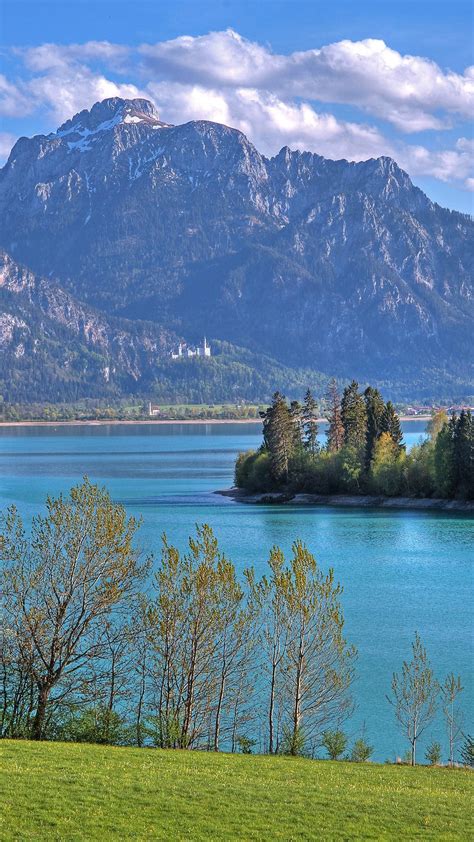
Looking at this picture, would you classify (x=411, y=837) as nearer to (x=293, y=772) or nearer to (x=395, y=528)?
(x=293, y=772)

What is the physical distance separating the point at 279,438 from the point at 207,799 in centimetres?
8719

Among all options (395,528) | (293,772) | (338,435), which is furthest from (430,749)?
(338,435)

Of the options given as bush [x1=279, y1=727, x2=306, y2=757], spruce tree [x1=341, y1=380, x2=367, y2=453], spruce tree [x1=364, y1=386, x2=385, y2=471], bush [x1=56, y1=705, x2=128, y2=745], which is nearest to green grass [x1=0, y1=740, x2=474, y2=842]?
bush [x1=56, y1=705, x2=128, y2=745]

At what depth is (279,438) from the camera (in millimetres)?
109125

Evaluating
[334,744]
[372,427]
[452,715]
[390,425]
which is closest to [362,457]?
[372,427]

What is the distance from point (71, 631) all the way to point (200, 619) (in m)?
3.60

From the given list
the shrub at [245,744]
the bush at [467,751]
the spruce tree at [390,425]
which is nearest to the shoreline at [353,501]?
the spruce tree at [390,425]

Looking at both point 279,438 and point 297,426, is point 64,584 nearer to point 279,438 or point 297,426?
point 279,438

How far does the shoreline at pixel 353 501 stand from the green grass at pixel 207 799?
6809cm

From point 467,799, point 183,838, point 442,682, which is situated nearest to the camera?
point 183,838

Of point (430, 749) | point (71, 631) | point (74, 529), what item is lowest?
point (430, 749)

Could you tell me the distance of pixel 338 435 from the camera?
118 metres

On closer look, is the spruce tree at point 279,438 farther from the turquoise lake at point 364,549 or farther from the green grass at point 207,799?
the green grass at point 207,799

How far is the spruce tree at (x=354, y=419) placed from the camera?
110 meters
